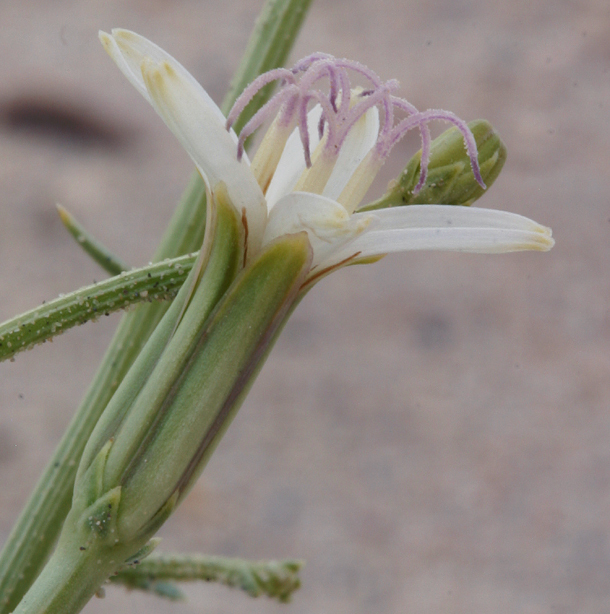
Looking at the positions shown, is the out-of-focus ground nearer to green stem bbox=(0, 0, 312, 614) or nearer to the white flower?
green stem bbox=(0, 0, 312, 614)

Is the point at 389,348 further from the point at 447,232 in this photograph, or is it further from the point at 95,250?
the point at 447,232

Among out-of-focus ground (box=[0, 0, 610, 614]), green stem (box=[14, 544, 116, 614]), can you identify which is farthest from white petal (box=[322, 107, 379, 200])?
out-of-focus ground (box=[0, 0, 610, 614])

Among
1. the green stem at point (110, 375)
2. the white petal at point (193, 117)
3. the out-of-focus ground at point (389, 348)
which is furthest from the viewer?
the out-of-focus ground at point (389, 348)

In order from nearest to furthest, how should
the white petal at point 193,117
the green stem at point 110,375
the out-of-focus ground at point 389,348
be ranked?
the white petal at point 193,117 < the green stem at point 110,375 < the out-of-focus ground at point 389,348

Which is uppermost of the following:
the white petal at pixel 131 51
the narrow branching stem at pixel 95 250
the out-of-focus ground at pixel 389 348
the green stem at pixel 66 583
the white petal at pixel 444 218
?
the out-of-focus ground at pixel 389 348

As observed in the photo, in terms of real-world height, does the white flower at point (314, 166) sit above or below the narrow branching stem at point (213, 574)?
above

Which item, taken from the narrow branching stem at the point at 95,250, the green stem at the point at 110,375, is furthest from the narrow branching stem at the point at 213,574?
the narrow branching stem at the point at 95,250

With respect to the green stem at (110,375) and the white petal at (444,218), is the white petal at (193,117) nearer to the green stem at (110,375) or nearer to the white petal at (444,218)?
the white petal at (444,218)
